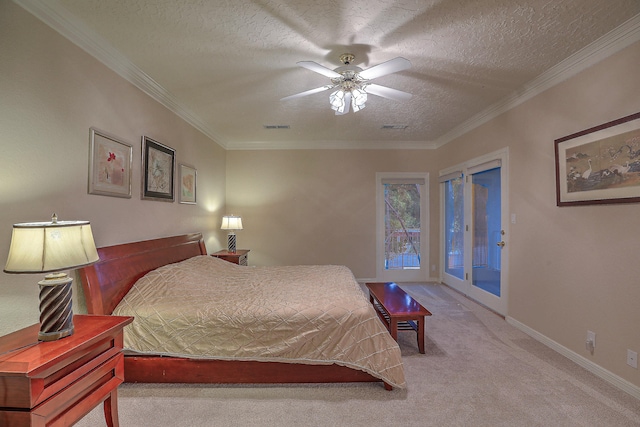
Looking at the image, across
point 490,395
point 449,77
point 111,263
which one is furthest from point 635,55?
point 111,263

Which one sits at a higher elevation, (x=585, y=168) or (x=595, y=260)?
(x=585, y=168)

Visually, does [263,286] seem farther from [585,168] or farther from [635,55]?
[635,55]

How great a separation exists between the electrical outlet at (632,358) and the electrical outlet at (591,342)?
0.82 ft

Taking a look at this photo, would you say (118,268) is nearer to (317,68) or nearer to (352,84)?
(317,68)

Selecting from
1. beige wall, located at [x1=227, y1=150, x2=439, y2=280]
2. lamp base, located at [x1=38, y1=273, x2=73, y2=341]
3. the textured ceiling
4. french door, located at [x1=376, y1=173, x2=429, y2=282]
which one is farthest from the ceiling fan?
french door, located at [x1=376, y1=173, x2=429, y2=282]

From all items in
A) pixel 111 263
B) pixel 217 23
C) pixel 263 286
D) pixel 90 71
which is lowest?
pixel 263 286

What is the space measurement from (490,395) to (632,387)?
1.02m

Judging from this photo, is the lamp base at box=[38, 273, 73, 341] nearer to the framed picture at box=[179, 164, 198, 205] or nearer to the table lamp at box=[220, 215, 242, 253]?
the framed picture at box=[179, 164, 198, 205]

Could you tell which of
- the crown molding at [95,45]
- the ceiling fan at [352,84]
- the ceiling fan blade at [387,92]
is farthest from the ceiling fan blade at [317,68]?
the crown molding at [95,45]

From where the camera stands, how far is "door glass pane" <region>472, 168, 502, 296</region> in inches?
139

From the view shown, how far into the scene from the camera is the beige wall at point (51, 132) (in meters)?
1.54

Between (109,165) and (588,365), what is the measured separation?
4347 millimetres

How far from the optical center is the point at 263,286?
262 centimetres

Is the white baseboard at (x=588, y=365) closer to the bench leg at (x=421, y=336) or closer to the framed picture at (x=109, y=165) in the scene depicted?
the bench leg at (x=421, y=336)
